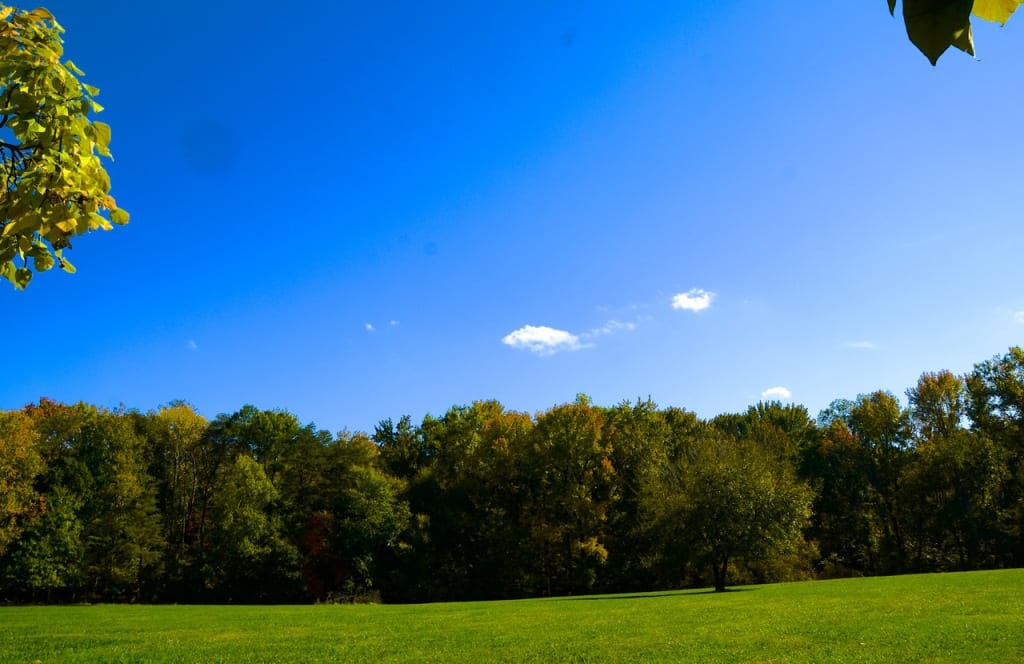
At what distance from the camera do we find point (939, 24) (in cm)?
88

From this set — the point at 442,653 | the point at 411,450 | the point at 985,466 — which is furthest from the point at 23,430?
the point at 985,466

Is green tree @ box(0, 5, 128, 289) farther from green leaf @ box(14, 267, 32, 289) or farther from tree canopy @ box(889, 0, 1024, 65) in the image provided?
tree canopy @ box(889, 0, 1024, 65)

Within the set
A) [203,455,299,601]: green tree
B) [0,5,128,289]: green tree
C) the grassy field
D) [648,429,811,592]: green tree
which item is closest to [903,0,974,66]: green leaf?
[0,5,128,289]: green tree

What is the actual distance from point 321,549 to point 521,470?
16.3m

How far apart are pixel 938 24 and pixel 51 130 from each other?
3.95 meters

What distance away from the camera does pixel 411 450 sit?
57.2 m

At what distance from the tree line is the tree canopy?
41795 mm

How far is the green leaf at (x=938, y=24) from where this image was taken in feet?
2.85

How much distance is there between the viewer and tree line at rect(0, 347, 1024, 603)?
4688cm

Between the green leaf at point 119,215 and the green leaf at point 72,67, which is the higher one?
the green leaf at point 72,67

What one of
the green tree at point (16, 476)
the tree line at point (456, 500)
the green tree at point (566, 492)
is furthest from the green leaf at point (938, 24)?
the green tree at point (16, 476)

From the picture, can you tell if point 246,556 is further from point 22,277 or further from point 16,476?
point 22,277

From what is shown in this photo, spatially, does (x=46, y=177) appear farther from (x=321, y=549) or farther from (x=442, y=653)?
(x=321, y=549)

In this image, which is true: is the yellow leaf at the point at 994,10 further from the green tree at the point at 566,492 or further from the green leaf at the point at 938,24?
the green tree at the point at 566,492
